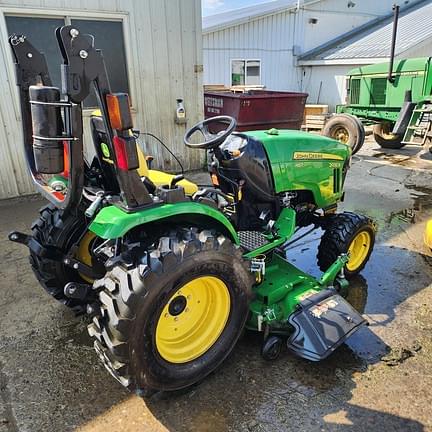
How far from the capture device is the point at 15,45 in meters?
1.96

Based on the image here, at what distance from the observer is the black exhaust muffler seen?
64.1 inches

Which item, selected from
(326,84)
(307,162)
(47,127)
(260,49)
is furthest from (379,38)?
(47,127)

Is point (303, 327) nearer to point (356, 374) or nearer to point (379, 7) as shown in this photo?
point (356, 374)

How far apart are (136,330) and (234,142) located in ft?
5.00

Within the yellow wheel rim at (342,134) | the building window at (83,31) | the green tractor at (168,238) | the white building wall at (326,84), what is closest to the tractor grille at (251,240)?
the green tractor at (168,238)

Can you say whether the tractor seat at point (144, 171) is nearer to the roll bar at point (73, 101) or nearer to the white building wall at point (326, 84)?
the roll bar at point (73, 101)

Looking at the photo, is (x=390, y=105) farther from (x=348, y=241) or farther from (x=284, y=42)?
(x=284, y=42)

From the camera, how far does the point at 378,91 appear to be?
323 inches

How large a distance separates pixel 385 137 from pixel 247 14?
308 inches

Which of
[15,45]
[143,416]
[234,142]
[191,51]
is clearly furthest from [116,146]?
[191,51]

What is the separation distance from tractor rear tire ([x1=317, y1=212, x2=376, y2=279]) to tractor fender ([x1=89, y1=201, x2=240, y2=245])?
3.93 ft

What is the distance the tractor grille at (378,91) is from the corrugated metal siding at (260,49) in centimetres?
647

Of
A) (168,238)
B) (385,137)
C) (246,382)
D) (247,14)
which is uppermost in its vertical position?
(247,14)

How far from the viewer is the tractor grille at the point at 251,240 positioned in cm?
261
